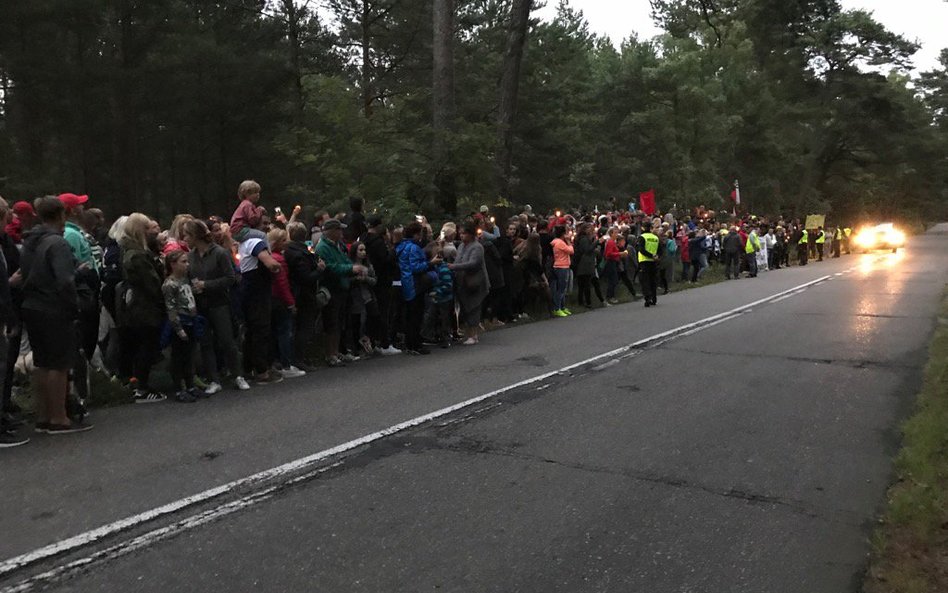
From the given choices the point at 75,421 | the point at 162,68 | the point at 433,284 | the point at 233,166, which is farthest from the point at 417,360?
the point at 233,166

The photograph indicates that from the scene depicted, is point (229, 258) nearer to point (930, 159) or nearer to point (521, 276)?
point (521, 276)

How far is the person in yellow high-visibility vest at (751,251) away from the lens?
27.9m

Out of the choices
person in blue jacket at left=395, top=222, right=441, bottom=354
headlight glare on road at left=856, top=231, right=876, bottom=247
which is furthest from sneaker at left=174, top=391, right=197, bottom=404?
headlight glare on road at left=856, top=231, right=876, bottom=247

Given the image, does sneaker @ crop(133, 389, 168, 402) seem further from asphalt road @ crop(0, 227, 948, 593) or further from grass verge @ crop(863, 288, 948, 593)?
grass verge @ crop(863, 288, 948, 593)

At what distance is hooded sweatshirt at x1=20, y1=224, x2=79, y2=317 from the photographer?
A: 20.7ft

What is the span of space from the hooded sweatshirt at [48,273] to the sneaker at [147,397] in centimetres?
165

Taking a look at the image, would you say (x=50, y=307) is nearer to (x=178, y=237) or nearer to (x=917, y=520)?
(x=178, y=237)

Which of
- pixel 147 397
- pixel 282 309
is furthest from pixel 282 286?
pixel 147 397

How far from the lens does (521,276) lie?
14.9 metres

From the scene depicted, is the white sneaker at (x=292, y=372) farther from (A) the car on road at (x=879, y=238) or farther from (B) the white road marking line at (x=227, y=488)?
(A) the car on road at (x=879, y=238)

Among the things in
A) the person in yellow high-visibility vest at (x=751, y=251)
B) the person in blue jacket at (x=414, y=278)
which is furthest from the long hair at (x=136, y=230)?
the person in yellow high-visibility vest at (x=751, y=251)

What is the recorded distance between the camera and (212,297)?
8.10 meters

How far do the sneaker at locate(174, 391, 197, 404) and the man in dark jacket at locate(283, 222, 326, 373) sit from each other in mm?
1933

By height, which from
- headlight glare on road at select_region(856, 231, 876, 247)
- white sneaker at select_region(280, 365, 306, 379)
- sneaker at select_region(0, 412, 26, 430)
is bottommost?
white sneaker at select_region(280, 365, 306, 379)
